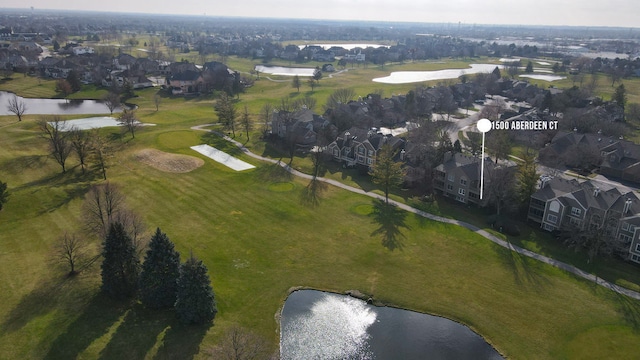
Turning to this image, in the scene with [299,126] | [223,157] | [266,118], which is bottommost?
[223,157]

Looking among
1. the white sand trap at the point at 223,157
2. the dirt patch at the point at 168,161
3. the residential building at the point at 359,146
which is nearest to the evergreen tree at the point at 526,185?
the residential building at the point at 359,146

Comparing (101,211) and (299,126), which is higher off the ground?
(299,126)

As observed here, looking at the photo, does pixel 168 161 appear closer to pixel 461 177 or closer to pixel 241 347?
pixel 241 347

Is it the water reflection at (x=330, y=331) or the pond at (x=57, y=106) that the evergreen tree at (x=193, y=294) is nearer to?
the water reflection at (x=330, y=331)

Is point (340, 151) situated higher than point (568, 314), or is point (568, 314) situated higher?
point (340, 151)

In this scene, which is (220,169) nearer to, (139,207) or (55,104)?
(139,207)

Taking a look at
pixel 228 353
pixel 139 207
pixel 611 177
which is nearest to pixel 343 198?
pixel 139 207

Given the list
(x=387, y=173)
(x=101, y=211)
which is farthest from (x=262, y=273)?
(x=387, y=173)
